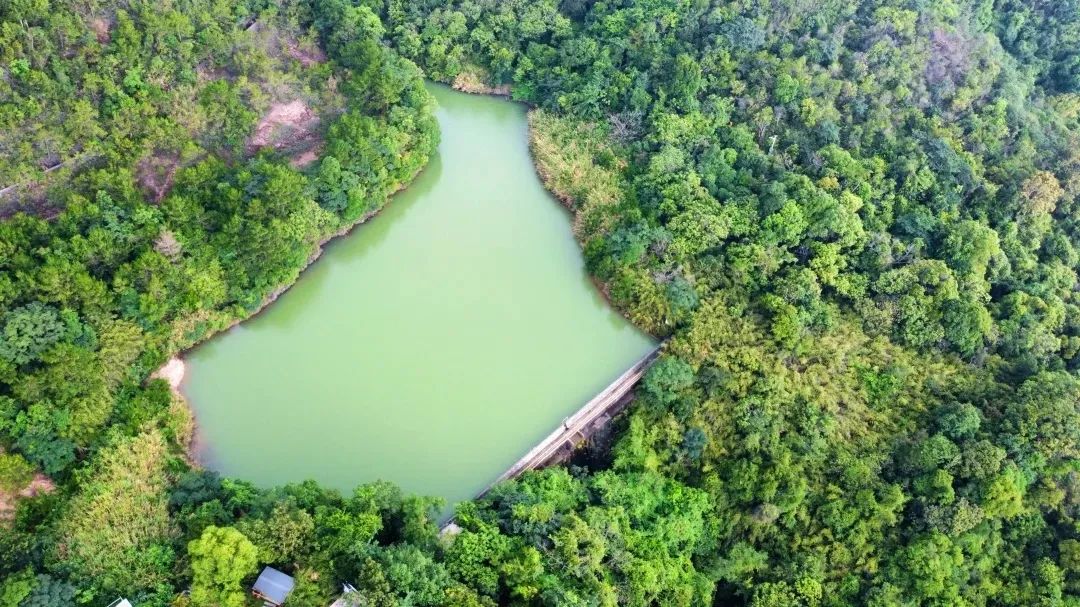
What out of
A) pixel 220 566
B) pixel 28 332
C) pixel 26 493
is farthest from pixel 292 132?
pixel 220 566

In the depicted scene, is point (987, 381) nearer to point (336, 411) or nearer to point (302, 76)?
point (336, 411)

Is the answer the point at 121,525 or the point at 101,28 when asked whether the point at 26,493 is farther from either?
the point at 101,28

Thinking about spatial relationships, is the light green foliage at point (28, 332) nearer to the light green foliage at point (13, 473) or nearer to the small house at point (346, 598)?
the light green foliage at point (13, 473)

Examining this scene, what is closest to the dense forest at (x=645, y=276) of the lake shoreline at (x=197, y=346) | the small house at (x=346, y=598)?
the small house at (x=346, y=598)

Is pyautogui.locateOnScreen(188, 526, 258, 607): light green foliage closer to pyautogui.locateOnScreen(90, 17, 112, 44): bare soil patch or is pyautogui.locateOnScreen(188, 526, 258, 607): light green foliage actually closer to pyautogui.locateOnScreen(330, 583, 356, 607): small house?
pyautogui.locateOnScreen(330, 583, 356, 607): small house

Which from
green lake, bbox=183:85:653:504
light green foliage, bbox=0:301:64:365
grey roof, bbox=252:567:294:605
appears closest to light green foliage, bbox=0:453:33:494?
light green foliage, bbox=0:301:64:365

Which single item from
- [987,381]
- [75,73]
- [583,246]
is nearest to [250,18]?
[75,73]
